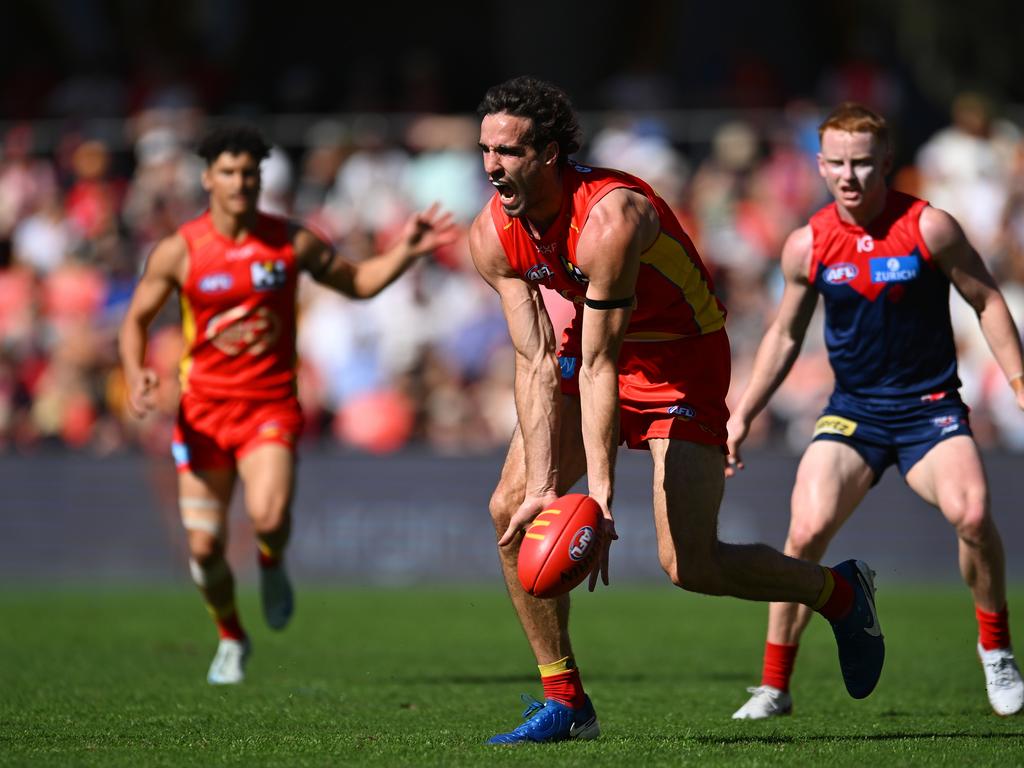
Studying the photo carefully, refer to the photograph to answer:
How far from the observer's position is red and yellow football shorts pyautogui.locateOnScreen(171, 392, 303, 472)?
8953mm

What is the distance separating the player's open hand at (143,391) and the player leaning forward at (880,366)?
3167 mm

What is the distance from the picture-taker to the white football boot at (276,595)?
9.11 meters

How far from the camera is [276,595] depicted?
30.0 feet

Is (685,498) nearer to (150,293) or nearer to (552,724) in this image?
(552,724)

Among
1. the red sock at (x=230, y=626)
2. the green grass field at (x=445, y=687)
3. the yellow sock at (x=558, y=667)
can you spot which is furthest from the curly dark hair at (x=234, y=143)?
the yellow sock at (x=558, y=667)

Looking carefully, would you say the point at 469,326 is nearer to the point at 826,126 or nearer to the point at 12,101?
the point at 12,101

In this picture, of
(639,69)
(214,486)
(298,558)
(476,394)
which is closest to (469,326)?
(476,394)

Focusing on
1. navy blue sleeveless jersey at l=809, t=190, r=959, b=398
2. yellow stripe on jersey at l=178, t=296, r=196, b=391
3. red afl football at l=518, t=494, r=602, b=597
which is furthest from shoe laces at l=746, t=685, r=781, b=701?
yellow stripe on jersey at l=178, t=296, r=196, b=391

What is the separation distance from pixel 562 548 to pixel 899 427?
2.37m

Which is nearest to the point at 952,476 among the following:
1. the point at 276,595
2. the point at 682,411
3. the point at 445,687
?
the point at 682,411

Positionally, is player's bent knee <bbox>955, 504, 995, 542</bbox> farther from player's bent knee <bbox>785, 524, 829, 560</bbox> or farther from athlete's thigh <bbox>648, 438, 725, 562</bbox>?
athlete's thigh <bbox>648, 438, 725, 562</bbox>

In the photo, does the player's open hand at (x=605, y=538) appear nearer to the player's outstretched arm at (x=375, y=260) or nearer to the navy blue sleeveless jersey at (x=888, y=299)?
the navy blue sleeveless jersey at (x=888, y=299)

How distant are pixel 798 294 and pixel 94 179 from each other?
12143mm

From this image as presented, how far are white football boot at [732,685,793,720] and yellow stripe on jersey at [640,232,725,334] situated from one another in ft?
5.84
